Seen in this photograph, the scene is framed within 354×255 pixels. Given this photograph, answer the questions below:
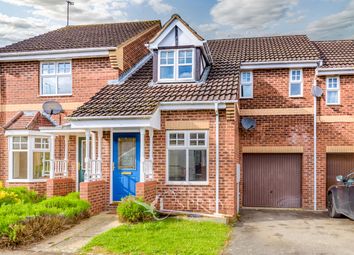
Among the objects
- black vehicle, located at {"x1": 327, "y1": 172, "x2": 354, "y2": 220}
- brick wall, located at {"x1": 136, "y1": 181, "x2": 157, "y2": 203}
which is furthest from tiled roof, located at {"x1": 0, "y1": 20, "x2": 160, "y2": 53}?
black vehicle, located at {"x1": 327, "y1": 172, "x2": 354, "y2": 220}

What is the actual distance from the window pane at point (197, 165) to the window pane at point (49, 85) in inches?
260

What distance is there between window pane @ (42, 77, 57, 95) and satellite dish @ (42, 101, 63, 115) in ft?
2.75

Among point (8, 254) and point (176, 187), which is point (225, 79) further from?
point (8, 254)

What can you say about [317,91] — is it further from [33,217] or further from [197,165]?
[33,217]

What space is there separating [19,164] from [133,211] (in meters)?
6.53

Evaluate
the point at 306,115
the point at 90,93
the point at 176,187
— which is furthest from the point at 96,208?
the point at 306,115

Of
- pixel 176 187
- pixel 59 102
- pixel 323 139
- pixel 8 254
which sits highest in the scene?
pixel 59 102

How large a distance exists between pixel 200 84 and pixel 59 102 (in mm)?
5764

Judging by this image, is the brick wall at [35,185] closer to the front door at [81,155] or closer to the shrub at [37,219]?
the front door at [81,155]

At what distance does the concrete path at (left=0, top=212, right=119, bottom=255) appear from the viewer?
883 centimetres

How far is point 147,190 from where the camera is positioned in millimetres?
11875

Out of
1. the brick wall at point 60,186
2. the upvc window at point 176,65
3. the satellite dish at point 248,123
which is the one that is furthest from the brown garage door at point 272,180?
the brick wall at point 60,186

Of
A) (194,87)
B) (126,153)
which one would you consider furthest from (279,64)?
(126,153)

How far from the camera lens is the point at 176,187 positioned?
12.8 meters
